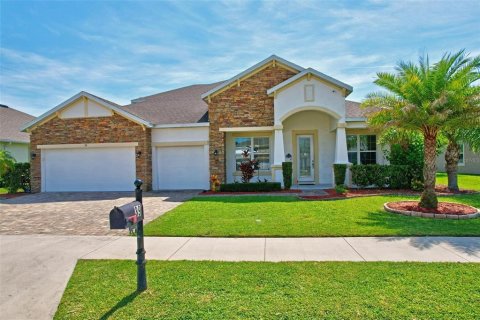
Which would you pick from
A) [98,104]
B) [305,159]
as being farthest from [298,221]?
[98,104]

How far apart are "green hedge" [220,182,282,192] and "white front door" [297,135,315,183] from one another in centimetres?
305

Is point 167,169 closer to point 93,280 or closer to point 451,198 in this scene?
point 93,280

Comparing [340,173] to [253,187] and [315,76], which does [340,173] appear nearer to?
[253,187]

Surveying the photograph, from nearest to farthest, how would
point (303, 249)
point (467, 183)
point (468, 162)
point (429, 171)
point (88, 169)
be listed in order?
point (303, 249), point (429, 171), point (88, 169), point (467, 183), point (468, 162)

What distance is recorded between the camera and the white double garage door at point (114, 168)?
630 inches

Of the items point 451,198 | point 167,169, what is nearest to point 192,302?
point 451,198

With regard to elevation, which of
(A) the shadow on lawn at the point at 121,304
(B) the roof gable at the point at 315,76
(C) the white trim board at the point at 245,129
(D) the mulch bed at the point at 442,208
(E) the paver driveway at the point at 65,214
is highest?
(B) the roof gable at the point at 315,76

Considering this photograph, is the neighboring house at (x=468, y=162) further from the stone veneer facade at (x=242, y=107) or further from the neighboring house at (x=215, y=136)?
the stone veneer facade at (x=242, y=107)

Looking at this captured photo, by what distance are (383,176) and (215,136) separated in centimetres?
856

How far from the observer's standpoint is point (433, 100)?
889cm

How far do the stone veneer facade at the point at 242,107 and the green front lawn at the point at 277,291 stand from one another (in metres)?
10.8

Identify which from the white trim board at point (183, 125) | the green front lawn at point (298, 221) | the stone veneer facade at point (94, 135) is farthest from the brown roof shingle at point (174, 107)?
the green front lawn at point (298, 221)

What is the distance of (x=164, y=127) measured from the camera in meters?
16.0

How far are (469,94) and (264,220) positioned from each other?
23.8 ft
